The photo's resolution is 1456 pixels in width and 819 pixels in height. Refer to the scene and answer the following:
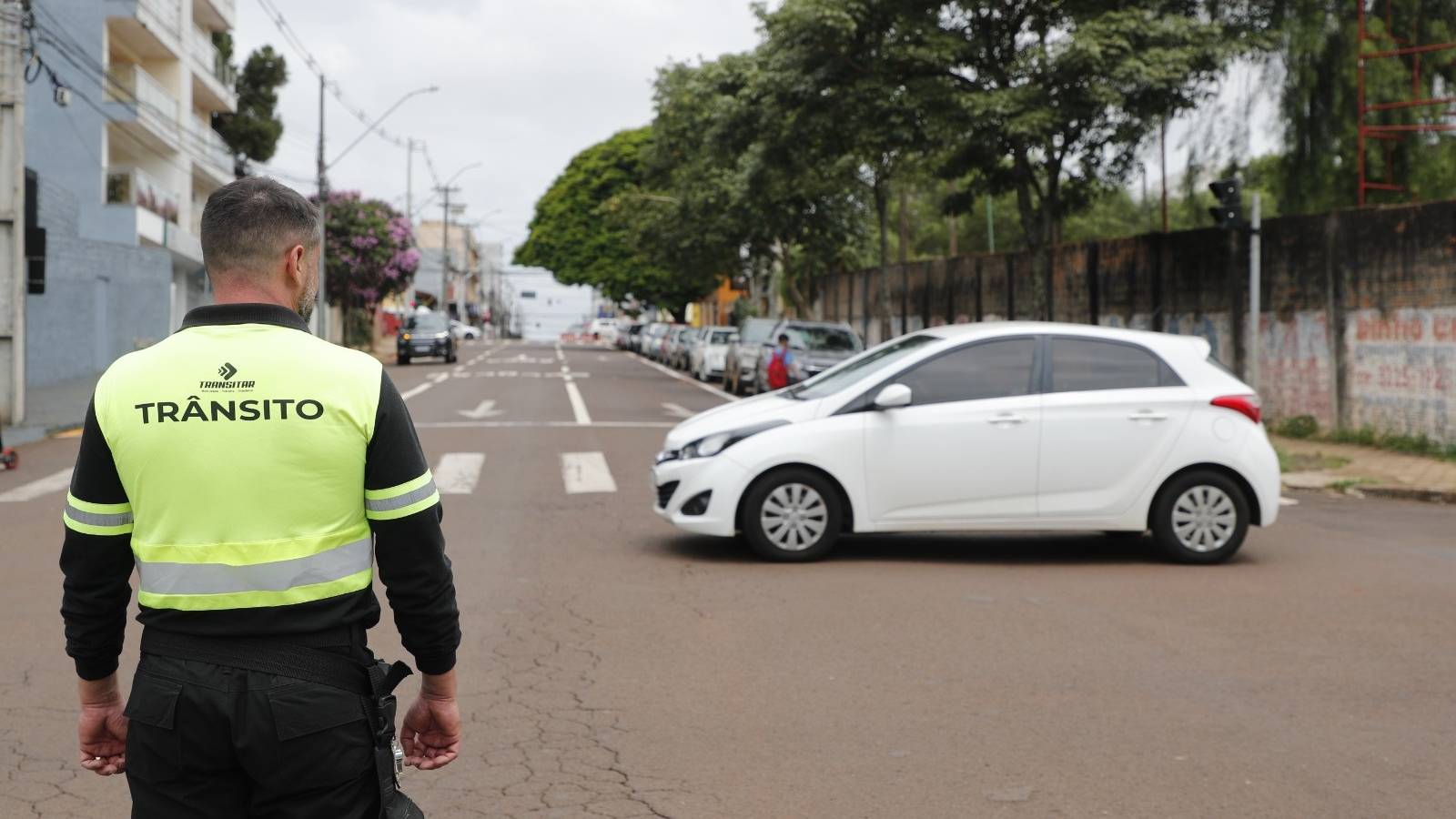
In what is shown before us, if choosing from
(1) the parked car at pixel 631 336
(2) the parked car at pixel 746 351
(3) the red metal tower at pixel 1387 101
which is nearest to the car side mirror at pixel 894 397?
(3) the red metal tower at pixel 1387 101

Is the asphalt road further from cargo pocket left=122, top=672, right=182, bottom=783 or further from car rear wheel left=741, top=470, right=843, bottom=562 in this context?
cargo pocket left=122, top=672, right=182, bottom=783

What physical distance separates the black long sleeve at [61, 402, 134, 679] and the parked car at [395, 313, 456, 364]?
45.2 m

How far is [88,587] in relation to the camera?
2.81m

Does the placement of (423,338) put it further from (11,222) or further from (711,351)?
(11,222)

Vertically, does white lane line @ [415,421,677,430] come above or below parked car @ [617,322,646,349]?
below

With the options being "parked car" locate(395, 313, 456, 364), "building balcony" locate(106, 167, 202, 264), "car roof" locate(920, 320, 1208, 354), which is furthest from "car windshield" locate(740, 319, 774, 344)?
"car roof" locate(920, 320, 1208, 354)

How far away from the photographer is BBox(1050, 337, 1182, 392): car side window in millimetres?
9930

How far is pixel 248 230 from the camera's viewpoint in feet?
9.12

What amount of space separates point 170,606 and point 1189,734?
4.20 m

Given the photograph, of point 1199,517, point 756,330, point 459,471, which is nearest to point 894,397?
point 1199,517

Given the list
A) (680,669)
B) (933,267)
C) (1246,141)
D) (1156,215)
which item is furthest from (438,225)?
(680,669)

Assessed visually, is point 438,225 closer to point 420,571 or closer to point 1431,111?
point 1431,111

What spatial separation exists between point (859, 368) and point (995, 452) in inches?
44.9

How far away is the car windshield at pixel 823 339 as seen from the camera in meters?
26.1
